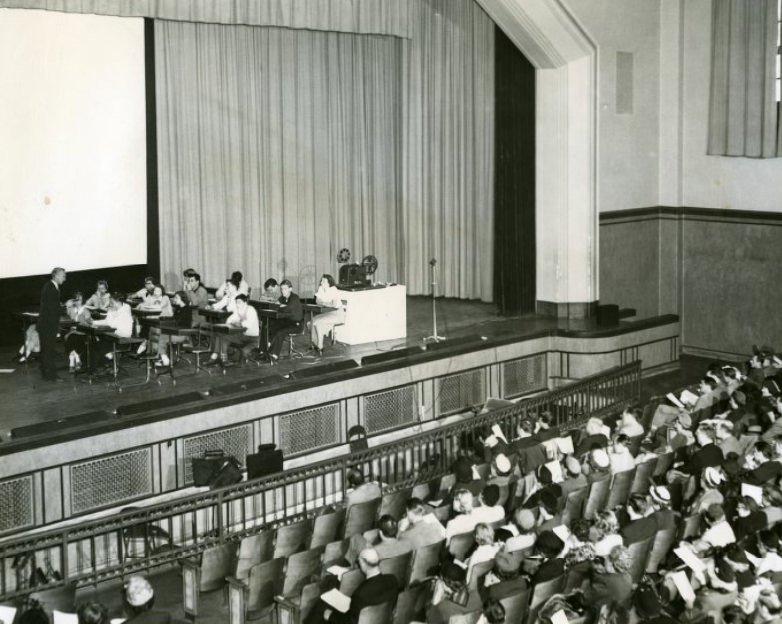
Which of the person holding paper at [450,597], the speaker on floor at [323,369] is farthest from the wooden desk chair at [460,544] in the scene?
the speaker on floor at [323,369]

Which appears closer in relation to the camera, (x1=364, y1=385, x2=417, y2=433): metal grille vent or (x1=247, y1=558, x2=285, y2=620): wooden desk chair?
(x1=247, y1=558, x2=285, y2=620): wooden desk chair

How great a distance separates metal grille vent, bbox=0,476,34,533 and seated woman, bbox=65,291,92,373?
3122mm

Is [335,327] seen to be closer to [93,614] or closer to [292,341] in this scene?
[292,341]

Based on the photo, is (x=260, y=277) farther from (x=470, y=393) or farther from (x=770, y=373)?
(x=770, y=373)

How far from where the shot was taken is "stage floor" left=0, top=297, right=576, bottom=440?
12922mm

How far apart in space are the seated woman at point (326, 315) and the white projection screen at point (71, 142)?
2.97 m

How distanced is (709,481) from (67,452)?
243 inches

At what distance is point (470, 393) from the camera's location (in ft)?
52.0

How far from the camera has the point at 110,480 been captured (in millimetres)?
11945

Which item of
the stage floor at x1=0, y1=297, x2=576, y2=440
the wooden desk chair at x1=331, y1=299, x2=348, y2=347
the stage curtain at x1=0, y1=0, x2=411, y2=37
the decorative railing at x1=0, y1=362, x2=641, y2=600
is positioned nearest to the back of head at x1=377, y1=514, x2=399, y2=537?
the decorative railing at x1=0, y1=362, x2=641, y2=600

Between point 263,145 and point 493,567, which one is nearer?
point 493,567

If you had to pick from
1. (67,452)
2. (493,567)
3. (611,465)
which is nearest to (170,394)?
(67,452)

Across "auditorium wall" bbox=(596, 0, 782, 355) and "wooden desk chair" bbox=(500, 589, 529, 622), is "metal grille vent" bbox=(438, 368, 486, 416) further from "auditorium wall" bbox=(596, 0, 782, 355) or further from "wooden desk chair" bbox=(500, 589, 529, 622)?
"wooden desk chair" bbox=(500, 589, 529, 622)

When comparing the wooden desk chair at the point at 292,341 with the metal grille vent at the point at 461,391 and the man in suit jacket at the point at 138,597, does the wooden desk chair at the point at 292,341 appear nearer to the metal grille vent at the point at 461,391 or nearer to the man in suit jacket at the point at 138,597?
the metal grille vent at the point at 461,391
